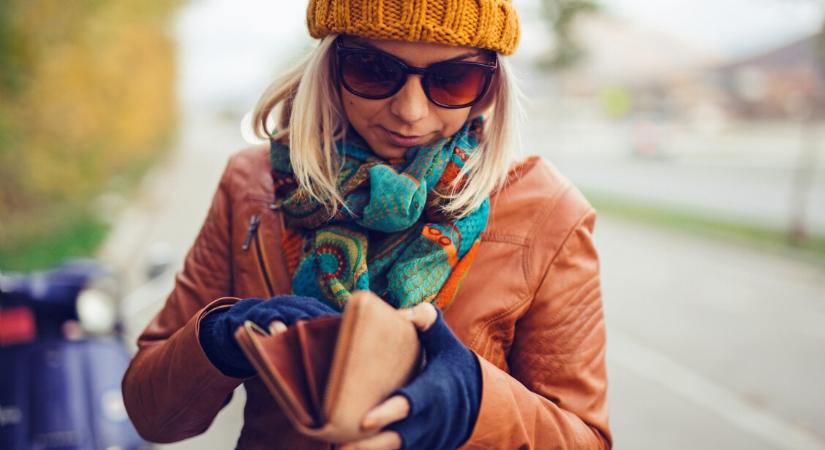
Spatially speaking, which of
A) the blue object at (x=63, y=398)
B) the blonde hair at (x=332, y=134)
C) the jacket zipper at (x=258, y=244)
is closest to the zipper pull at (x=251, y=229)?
the jacket zipper at (x=258, y=244)

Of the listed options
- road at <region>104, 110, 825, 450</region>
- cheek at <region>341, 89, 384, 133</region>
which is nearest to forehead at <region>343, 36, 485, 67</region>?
cheek at <region>341, 89, 384, 133</region>

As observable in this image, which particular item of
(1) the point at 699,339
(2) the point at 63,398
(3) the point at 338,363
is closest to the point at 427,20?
(3) the point at 338,363

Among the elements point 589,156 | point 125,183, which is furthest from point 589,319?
point 589,156

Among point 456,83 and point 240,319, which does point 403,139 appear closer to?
point 456,83

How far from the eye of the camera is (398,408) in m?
0.91

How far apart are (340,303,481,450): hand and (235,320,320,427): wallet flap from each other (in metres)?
0.08

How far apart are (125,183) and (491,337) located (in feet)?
45.5

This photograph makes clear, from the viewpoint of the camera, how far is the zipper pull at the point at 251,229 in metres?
1.43

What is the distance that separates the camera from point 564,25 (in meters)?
12.8

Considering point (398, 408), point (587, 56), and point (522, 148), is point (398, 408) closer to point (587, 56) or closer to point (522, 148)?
point (522, 148)

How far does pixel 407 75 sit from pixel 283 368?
0.62 metres

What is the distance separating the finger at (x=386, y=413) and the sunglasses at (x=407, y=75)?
2.04 feet

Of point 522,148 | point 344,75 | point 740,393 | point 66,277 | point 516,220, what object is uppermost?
point 344,75

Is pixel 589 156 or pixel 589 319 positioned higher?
pixel 589 319
